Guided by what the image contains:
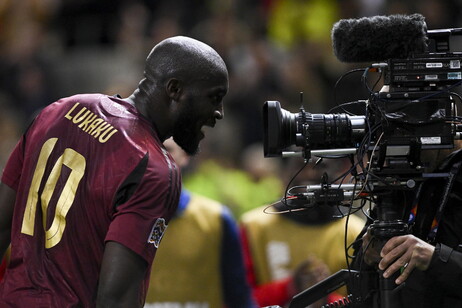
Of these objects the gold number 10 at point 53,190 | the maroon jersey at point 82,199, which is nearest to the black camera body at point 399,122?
the maroon jersey at point 82,199

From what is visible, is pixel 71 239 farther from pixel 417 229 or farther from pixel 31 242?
pixel 417 229

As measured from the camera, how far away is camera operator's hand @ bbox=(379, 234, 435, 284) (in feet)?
12.8

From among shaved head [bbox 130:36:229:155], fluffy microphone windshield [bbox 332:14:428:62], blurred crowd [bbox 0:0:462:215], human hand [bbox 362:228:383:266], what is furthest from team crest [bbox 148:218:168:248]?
blurred crowd [bbox 0:0:462:215]

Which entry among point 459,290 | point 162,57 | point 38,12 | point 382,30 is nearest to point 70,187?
point 162,57

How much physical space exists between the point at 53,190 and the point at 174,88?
2.03ft

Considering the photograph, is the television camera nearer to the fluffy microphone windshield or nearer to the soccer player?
the fluffy microphone windshield

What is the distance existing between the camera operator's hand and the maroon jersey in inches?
35.1

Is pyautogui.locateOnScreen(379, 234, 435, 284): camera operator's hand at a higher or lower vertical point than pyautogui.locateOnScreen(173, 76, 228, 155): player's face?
lower

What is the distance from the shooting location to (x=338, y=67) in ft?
34.0

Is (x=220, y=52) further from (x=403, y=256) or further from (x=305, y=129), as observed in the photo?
(x=403, y=256)

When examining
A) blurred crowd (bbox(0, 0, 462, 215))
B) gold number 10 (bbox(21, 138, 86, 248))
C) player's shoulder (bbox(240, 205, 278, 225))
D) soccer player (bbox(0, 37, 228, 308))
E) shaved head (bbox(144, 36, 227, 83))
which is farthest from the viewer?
blurred crowd (bbox(0, 0, 462, 215))

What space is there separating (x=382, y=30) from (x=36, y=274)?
1.68m

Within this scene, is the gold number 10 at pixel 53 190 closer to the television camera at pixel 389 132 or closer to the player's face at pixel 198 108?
the player's face at pixel 198 108

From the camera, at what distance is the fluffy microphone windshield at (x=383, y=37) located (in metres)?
3.97
